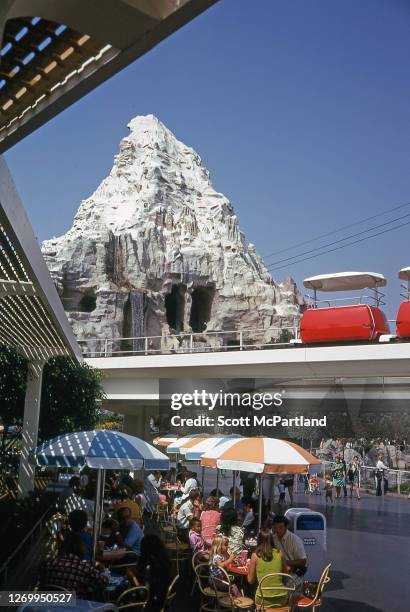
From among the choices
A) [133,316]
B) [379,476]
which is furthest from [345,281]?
[133,316]

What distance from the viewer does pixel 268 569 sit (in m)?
6.10

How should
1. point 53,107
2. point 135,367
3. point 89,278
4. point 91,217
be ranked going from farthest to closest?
point 91,217 → point 89,278 → point 135,367 → point 53,107

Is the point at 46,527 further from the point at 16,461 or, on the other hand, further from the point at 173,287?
the point at 173,287

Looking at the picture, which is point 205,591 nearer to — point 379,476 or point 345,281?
point 345,281

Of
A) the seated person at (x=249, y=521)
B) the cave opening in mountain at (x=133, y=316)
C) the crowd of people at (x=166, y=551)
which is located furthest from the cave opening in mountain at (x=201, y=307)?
the seated person at (x=249, y=521)

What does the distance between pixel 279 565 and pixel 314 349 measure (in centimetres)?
1437

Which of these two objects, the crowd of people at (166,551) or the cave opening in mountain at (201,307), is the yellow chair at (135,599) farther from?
the cave opening in mountain at (201,307)

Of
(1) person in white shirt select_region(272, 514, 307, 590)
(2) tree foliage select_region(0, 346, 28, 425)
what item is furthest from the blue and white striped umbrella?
(2) tree foliage select_region(0, 346, 28, 425)

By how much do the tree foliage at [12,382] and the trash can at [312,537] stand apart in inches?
309

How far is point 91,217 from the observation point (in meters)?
76.1

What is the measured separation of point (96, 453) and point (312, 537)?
3331 mm

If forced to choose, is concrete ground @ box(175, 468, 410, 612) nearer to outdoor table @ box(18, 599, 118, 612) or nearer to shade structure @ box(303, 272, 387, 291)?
outdoor table @ box(18, 599, 118, 612)

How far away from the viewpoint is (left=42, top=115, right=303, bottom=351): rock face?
60500 millimetres

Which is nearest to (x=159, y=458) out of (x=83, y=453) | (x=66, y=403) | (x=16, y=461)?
(x=83, y=453)
